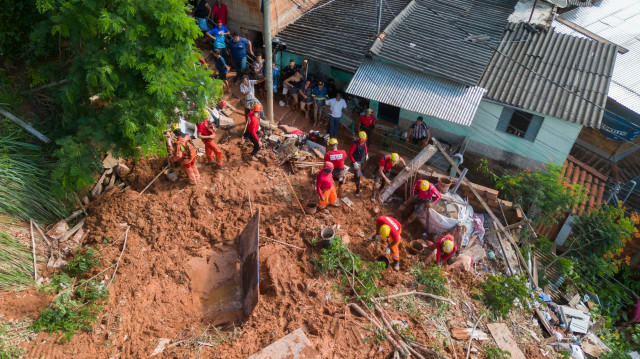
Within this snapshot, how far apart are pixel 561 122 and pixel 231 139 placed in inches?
388

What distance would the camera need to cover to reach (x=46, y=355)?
20.2 feet

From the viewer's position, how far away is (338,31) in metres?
13.6

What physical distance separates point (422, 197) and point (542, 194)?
13.3 feet

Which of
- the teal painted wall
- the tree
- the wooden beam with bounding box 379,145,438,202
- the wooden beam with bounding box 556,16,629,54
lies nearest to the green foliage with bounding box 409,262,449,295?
the wooden beam with bounding box 379,145,438,202

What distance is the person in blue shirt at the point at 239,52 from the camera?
38.5 feet

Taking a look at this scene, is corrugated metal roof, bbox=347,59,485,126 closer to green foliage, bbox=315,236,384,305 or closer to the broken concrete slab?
green foliage, bbox=315,236,384,305

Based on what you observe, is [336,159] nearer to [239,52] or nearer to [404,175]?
→ [404,175]

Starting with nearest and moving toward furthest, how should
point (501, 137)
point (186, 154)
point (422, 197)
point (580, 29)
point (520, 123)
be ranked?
1. point (186, 154)
2. point (422, 197)
3. point (520, 123)
4. point (501, 137)
5. point (580, 29)

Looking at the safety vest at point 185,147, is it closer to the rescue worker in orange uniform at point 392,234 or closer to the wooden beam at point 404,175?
the rescue worker in orange uniform at point 392,234

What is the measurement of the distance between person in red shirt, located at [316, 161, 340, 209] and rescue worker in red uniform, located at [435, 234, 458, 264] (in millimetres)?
2562

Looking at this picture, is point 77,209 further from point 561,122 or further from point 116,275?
point 561,122

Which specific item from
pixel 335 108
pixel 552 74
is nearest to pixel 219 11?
pixel 335 108

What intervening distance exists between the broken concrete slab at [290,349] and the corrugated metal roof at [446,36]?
8.87 meters

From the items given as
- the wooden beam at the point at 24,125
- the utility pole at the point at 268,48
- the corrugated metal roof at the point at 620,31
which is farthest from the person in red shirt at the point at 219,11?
the corrugated metal roof at the point at 620,31
